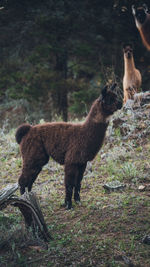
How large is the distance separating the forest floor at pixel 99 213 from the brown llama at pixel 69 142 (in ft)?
1.69

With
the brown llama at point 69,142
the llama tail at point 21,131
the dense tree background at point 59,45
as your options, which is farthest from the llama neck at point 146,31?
the dense tree background at point 59,45

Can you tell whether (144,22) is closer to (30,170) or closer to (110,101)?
(110,101)

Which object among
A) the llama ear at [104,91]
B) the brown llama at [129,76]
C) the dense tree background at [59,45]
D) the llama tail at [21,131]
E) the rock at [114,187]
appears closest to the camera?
the llama ear at [104,91]

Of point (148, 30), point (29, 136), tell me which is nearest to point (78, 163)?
point (29, 136)

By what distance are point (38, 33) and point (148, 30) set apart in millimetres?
8314

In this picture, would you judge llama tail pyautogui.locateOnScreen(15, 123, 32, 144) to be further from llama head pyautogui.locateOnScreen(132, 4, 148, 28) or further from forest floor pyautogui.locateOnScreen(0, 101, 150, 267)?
llama head pyautogui.locateOnScreen(132, 4, 148, 28)

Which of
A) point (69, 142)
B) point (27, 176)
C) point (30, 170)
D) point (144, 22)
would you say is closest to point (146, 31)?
point (144, 22)

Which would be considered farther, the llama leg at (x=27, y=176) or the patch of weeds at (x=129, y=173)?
the patch of weeds at (x=129, y=173)

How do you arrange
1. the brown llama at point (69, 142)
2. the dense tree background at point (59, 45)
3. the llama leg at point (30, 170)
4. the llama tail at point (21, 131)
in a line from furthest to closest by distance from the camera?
the dense tree background at point (59, 45)
the llama tail at point (21, 131)
the llama leg at point (30, 170)
the brown llama at point (69, 142)

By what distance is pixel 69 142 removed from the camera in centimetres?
535

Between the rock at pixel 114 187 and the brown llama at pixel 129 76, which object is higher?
the brown llama at pixel 129 76

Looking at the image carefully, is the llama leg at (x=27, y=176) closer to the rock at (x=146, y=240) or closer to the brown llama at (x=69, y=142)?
the brown llama at (x=69, y=142)

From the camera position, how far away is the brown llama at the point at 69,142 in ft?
16.9

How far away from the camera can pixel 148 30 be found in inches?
205
